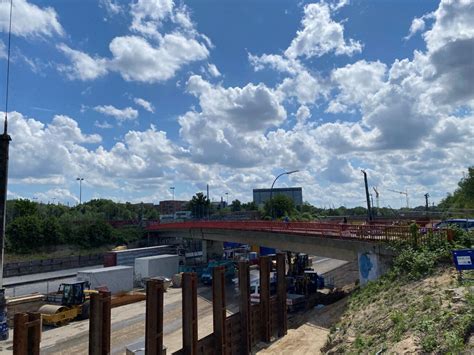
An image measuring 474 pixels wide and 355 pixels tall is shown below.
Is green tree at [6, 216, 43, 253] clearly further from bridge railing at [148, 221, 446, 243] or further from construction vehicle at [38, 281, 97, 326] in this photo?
construction vehicle at [38, 281, 97, 326]

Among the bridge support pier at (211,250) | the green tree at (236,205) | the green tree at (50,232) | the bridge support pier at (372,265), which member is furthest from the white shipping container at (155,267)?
the green tree at (236,205)

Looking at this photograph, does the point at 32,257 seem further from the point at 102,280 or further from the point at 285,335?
the point at 285,335

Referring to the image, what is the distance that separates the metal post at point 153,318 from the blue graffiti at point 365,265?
13789mm

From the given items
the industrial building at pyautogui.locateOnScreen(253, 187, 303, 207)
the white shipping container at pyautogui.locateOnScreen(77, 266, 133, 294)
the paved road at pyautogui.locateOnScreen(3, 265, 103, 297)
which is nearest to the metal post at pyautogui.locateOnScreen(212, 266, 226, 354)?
the white shipping container at pyautogui.locateOnScreen(77, 266, 133, 294)

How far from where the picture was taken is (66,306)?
29.6 metres

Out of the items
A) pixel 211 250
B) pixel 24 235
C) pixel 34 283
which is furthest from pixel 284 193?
pixel 34 283

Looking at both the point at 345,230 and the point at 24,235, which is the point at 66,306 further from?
the point at 24,235

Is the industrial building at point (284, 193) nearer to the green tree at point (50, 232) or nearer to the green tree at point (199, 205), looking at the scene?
the green tree at point (199, 205)

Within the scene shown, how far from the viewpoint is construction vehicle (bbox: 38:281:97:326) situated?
28177mm

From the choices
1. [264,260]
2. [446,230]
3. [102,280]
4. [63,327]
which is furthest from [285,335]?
[102,280]

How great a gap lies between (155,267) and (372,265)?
31.2 metres

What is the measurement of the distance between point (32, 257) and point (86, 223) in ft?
52.2

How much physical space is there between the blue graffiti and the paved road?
33.3 metres

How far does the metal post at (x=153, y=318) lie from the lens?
Result: 1491 cm
